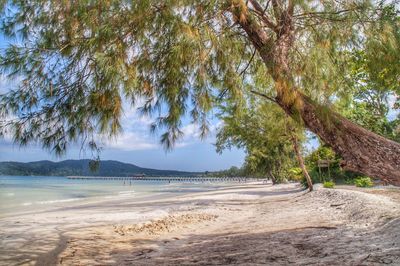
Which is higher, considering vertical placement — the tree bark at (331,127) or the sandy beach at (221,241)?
the tree bark at (331,127)

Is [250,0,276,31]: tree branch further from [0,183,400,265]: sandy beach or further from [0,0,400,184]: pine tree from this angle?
[0,183,400,265]: sandy beach

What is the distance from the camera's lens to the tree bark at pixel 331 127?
311cm

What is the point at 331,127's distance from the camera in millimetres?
3199

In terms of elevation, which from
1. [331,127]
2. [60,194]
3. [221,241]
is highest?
[331,127]

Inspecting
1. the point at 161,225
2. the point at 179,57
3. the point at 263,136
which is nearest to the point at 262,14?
the point at 179,57

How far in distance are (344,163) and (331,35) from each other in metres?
1.35

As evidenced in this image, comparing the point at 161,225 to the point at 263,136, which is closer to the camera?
the point at 161,225

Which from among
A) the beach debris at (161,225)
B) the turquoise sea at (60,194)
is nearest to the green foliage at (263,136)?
the beach debris at (161,225)

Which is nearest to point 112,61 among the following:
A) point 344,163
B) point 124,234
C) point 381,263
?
point 344,163

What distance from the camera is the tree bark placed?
10.2 feet

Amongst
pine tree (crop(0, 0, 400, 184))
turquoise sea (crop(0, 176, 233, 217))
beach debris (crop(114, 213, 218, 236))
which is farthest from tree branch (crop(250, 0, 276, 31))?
turquoise sea (crop(0, 176, 233, 217))

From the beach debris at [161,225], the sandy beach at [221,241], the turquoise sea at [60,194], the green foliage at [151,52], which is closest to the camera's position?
the green foliage at [151,52]

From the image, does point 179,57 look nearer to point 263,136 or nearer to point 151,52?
point 151,52

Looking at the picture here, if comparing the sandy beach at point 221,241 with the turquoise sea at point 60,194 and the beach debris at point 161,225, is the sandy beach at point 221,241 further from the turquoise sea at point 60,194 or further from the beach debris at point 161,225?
the turquoise sea at point 60,194
